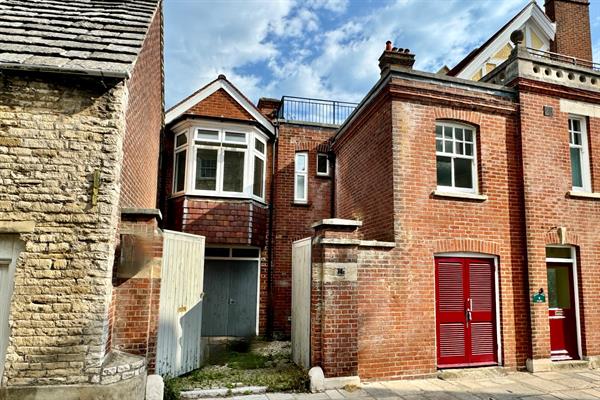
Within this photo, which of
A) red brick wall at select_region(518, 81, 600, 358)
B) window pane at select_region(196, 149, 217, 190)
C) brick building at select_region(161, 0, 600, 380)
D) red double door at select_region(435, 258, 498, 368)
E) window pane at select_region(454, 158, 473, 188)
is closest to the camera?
brick building at select_region(161, 0, 600, 380)

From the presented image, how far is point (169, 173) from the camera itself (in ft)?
37.3

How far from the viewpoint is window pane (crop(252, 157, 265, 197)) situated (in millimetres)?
11586

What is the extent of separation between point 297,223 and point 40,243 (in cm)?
772

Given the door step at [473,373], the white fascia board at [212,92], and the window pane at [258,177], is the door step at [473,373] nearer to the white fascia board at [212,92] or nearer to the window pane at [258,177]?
the window pane at [258,177]

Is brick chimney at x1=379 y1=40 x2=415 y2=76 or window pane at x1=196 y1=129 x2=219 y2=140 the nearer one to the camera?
brick chimney at x1=379 y1=40 x2=415 y2=76

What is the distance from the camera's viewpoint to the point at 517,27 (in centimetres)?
1408

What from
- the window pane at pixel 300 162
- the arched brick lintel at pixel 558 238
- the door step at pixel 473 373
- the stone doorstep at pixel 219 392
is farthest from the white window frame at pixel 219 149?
the arched brick lintel at pixel 558 238

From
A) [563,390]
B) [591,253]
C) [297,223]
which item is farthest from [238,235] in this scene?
[591,253]

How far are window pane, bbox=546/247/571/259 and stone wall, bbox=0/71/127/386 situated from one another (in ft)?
29.0

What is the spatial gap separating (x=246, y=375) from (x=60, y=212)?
4.29 meters

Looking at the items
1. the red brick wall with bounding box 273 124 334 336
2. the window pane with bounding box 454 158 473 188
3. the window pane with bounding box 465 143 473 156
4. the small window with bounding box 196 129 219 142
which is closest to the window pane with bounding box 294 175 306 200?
the red brick wall with bounding box 273 124 334 336

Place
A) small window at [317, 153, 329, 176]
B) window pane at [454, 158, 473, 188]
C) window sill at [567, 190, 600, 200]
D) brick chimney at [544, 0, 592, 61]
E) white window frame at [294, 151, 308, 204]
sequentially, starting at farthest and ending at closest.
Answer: brick chimney at [544, 0, 592, 61] < small window at [317, 153, 329, 176] < white window frame at [294, 151, 308, 204] < window sill at [567, 190, 600, 200] < window pane at [454, 158, 473, 188]

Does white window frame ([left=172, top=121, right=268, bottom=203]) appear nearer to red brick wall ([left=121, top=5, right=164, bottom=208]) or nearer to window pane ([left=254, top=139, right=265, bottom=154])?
window pane ([left=254, top=139, right=265, bottom=154])

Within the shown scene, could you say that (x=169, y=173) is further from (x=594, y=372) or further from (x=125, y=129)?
(x=594, y=372)
